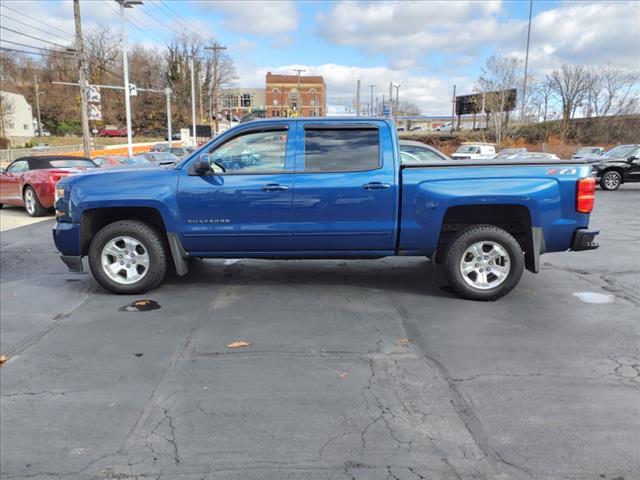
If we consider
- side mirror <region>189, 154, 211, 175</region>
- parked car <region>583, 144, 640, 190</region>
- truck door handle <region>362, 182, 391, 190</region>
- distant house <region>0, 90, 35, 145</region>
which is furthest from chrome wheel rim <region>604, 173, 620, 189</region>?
distant house <region>0, 90, 35, 145</region>

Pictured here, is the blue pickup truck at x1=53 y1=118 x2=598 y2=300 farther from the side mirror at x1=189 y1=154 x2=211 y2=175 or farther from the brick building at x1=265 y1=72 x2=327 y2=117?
the brick building at x1=265 y1=72 x2=327 y2=117

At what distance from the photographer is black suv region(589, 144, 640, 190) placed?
19.1 meters

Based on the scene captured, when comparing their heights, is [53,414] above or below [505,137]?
below

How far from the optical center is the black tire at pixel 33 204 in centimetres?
1279

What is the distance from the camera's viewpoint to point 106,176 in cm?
559

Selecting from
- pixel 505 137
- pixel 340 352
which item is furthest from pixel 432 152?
pixel 505 137

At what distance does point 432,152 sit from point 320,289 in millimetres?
4798

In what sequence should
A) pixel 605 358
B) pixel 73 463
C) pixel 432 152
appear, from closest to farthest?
pixel 73 463 < pixel 605 358 < pixel 432 152

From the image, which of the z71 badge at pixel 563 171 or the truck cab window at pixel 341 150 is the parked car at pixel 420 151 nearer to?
the truck cab window at pixel 341 150

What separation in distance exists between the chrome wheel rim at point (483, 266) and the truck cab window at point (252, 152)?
228cm

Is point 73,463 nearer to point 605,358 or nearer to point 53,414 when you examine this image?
point 53,414

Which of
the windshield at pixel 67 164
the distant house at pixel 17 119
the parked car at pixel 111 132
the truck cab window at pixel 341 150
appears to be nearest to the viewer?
the truck cab window at pixel 341 150

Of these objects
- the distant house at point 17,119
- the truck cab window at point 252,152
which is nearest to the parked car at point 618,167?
the truck cab window at point 252,152

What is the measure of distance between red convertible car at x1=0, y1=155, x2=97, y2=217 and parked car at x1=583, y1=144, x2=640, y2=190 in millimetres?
17860
